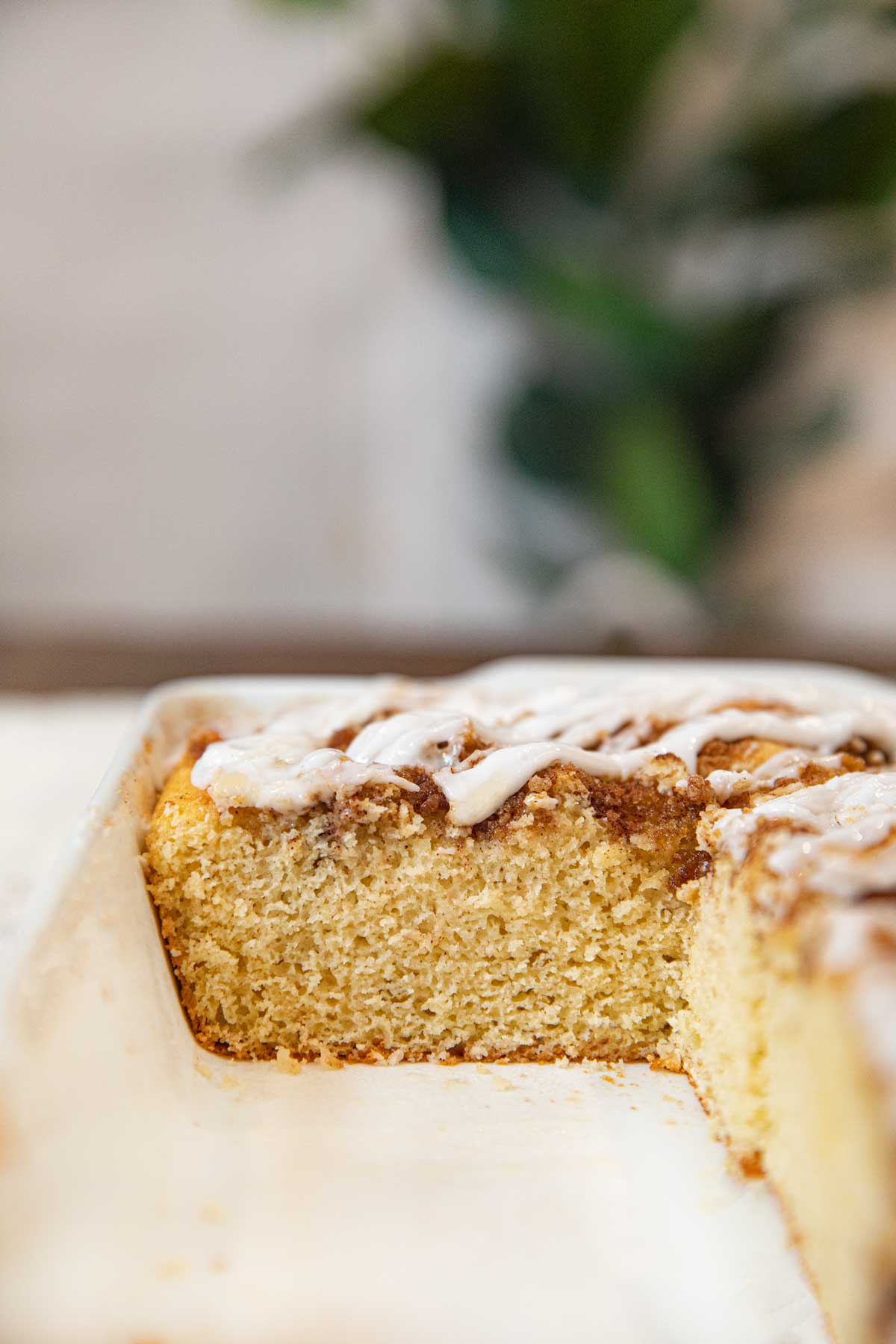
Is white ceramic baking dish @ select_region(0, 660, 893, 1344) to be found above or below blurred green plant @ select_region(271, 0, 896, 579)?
below

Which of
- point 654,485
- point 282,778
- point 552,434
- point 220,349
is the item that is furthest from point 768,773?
point 220,349

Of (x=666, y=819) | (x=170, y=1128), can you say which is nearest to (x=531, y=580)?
(x=666, y=819)

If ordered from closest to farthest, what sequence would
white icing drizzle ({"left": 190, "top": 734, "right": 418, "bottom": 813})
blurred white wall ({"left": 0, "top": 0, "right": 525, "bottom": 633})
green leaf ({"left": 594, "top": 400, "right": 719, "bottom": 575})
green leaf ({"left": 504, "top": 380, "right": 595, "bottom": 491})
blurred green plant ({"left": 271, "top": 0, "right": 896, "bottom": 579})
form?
white icing drizzle ({"left": 190, "top": 734, "right": 418, "bottom": 813}), blurred green plant ({"left": 271, "top": 0, "right": 896, "bottom": 579}), green leaf ({"left": 594, "top": 400, "right": 719, "bottom": 575}), green leaf ({"left": 504, "top": 380, "right": 595, "bottom": 491}), blurred white wall ({"left": 0, "top": 0, "right": 525, "bottom": 633})

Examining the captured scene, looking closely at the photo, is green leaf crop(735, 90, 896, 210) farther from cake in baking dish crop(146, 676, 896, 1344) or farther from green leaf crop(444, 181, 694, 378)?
cake in baking dish crop(146, 676, 896, 1344)

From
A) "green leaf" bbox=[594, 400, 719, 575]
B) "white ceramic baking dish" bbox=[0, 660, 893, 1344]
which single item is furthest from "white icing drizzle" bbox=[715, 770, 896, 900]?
"green leaf" bbox=[594, 400, 719, 575]

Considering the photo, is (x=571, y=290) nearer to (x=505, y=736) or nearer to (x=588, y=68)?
(x=588, y=68)

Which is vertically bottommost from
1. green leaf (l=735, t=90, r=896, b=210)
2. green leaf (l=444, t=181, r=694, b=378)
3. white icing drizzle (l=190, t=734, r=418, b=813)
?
white icing drizzle (l=190, t=734, r=418, b=813)

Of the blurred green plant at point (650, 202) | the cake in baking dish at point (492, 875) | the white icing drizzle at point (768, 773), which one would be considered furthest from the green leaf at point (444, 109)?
the white icing drizzle at point (768, 773)

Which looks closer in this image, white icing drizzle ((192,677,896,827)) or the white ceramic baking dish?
the white ceramic baking dish
